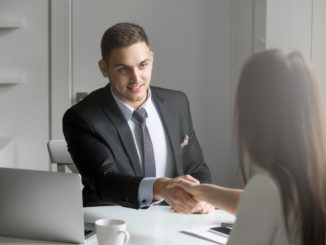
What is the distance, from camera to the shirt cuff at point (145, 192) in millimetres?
1839

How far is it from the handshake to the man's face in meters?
0.44

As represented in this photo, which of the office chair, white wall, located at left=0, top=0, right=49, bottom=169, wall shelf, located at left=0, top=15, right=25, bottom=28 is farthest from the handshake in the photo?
wall shelf, located at left=0, top=15, right=25, bottom=28

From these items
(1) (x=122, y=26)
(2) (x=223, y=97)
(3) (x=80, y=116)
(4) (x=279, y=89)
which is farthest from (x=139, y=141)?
(2) (x=223, y=97)

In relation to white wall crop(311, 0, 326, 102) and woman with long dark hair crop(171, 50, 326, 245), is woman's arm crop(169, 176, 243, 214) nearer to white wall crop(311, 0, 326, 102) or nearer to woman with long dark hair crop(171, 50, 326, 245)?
woman with long dark hair crop(171, 50, 326, 245)

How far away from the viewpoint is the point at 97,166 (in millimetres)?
2018

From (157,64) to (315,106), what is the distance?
256 centimetres

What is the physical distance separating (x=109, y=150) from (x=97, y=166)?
0.33 feet

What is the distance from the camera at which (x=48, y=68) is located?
348cm

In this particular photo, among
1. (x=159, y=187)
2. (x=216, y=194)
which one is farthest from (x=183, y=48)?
(x=216, y=194)

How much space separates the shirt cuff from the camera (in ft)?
6.03

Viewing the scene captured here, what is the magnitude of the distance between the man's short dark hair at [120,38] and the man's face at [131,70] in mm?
17

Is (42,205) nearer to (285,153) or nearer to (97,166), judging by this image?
(97,166)

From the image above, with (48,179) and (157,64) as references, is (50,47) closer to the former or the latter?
(157,64)

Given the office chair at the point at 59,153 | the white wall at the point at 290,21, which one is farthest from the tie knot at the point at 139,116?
the white wall at the point at 290,21
